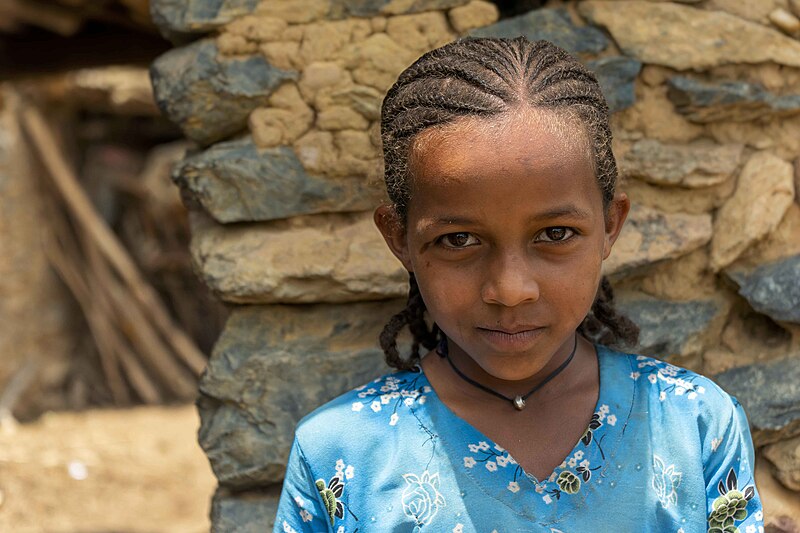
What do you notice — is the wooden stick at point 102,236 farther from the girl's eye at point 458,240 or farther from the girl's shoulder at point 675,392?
the girl's eye at point 458,240

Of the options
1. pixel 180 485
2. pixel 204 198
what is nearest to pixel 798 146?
pixel 204 198

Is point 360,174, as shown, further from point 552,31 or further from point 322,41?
point 552,31

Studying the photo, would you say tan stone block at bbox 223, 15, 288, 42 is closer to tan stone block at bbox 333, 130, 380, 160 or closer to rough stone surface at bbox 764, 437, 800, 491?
tan stone block at bbox 333, 130, 380, 160

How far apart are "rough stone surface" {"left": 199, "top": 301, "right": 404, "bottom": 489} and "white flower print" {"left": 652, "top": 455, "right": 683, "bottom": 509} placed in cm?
67

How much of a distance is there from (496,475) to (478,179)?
1.60 feet

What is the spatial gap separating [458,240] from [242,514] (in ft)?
2.90

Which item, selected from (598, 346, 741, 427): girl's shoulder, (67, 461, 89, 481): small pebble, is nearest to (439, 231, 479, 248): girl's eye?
(598, 346, 741, 427): girl's shoulder

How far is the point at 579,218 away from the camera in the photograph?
4.60 ft

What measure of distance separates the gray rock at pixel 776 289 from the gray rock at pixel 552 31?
59cm

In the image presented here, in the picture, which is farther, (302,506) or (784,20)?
(784,20)

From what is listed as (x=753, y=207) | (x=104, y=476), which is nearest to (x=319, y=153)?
(x=753, y=207)

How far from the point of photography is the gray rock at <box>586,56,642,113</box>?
194cm

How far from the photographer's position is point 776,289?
193 cm

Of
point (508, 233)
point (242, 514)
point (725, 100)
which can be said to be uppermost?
point (725, 100)
